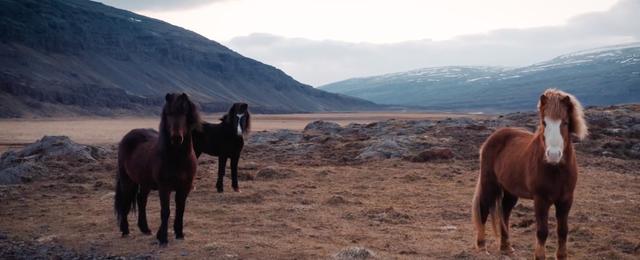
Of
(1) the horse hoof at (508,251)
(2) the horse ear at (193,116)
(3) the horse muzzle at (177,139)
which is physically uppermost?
(2) the horse ear at (193,116)

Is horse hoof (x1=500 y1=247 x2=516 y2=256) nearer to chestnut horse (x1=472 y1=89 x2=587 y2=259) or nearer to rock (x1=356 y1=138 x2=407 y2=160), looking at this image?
chestnut horse (x1=472 y1=89 x2=587 y2=259)

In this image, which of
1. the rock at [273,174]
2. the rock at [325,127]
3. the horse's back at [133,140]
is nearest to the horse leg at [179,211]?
the horse's back at [133,140]

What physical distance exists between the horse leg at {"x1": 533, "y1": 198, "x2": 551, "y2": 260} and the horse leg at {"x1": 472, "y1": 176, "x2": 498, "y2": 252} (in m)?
0.94

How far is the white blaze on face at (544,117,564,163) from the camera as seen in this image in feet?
18.5

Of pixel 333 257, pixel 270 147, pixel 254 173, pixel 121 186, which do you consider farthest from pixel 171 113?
pixel 270 147

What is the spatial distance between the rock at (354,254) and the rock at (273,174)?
24.9ft

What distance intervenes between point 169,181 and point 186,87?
107562mm

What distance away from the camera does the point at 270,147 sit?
2203 centimetres

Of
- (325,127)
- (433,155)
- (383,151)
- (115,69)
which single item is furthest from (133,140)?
(115,69)

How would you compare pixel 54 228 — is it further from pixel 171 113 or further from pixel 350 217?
pixel 350 217

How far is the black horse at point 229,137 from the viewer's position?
41.7ft

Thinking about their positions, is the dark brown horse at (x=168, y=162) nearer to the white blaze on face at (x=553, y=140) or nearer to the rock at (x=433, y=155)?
the white blaze on face at (x=553, y=140)

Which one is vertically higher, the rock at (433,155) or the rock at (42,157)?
the rock at (42,157)

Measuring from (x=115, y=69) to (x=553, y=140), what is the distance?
106 meters
